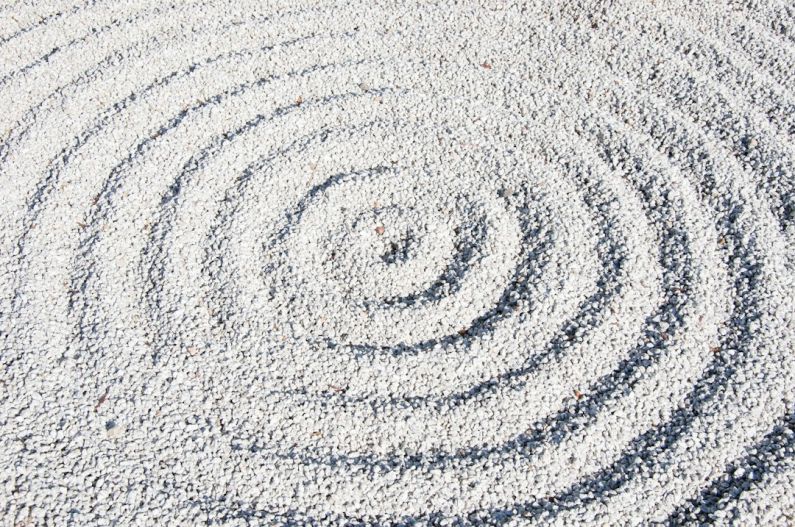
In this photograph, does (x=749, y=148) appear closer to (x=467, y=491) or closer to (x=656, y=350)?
(x=656, y=350)

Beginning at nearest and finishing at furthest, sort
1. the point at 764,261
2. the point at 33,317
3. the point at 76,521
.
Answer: the point at 76,521, the point at 33,317, the point at 764,261

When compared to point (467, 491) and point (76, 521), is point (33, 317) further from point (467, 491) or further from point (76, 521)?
point (467, 491)

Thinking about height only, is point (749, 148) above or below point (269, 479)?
above

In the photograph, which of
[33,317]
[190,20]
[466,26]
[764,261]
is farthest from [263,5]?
[764,261]

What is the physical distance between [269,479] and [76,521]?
1350 millimetres

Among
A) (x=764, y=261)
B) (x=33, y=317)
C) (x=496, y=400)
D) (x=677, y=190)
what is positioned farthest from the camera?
(x=677, y=190)

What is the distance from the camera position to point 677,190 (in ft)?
26.2

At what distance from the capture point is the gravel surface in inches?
231

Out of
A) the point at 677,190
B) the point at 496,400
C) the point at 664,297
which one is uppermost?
the point at 677,190

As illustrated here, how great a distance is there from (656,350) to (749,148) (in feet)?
10.0

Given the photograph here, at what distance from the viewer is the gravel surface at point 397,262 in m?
5.88

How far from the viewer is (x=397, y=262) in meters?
7.65

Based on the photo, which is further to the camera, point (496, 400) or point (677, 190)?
point (677, 190)

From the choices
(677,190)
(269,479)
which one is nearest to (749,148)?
(677,190)
